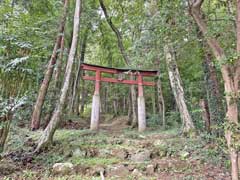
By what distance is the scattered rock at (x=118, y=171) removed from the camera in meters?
4.98

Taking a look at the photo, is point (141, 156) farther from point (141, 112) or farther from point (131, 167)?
point (141, 112)

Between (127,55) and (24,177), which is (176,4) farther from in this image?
(127,55)

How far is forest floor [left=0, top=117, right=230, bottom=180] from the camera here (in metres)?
4.77

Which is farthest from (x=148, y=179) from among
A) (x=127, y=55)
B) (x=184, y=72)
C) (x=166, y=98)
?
(x=166, y=98)

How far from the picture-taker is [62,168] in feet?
16.4

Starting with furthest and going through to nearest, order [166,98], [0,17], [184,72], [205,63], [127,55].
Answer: [166,98], [184,72], [127,55], [205,63], [0,17]

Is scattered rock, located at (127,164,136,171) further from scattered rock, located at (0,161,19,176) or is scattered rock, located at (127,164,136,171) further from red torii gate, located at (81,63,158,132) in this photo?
red torii gate, located at (81,63,158,132)

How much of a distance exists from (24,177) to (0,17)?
12.8 ft

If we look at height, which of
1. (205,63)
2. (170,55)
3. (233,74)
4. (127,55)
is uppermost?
(127,55)

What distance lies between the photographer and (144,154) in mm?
5992

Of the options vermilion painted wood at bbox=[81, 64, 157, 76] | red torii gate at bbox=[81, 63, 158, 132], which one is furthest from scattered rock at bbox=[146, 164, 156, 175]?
vermilion painted wood at bbox=[81, 64, 157, 76]

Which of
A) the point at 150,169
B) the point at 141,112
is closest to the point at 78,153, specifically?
the point at 150,169

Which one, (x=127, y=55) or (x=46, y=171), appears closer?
(x=46, y=171)

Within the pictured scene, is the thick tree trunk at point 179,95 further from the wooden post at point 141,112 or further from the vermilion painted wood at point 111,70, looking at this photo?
the wooden post at point 141,112
